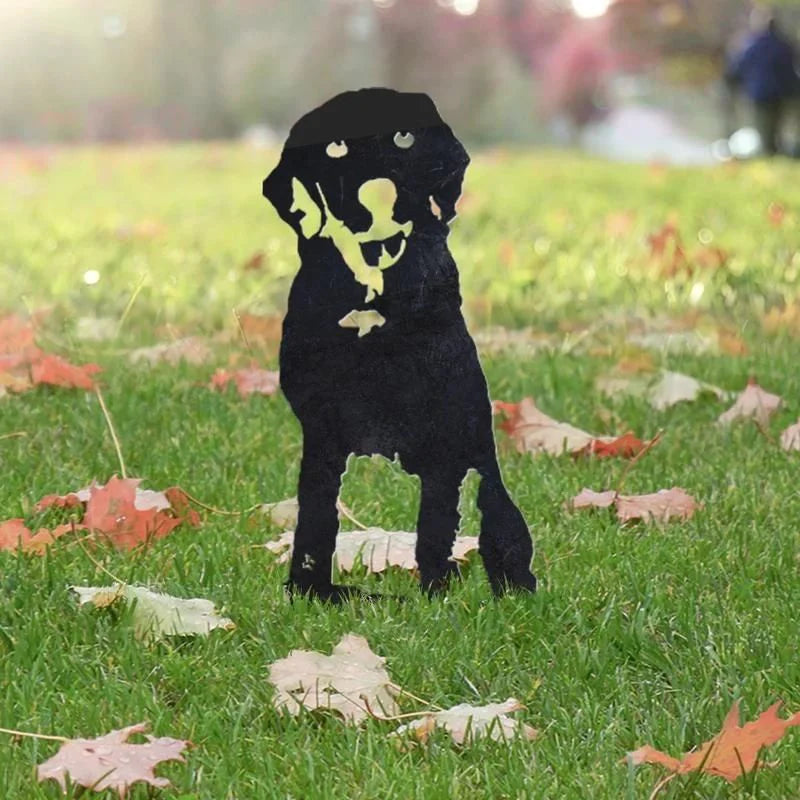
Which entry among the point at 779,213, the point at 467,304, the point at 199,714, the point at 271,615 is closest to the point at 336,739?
the point at 199,714

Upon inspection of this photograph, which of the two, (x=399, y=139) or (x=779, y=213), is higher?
(x=399, y=139)

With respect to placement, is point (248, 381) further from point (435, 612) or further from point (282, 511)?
point (435, 612)

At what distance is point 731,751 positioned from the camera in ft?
6.64

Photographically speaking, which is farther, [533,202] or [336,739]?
[533,202]

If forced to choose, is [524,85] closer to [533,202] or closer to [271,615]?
[533,202]

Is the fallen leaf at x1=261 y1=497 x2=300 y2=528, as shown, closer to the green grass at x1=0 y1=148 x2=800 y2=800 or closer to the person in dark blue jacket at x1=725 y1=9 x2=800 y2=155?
the green grass at x1=0 y1=148 x2=800 y2=800

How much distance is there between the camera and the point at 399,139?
2402mm

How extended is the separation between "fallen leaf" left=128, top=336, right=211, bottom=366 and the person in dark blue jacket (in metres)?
14.6

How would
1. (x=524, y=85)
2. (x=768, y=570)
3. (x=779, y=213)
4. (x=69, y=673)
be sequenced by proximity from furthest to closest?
(x=524, y=85) → (x=779, y=213) → (x=768, y=570) → (x=69, y=673)

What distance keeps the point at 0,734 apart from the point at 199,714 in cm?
29

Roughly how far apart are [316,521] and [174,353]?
2.18 meters

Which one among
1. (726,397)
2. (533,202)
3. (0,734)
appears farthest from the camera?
(533,202)

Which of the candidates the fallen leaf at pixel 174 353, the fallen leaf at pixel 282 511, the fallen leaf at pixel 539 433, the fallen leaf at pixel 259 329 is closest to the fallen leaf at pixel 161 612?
the fallen leaf at pixel 282 511

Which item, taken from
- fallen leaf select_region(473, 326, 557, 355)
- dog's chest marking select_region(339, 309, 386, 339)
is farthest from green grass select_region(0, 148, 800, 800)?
dog's chest marking select_region(339, 309, 386, 339)
